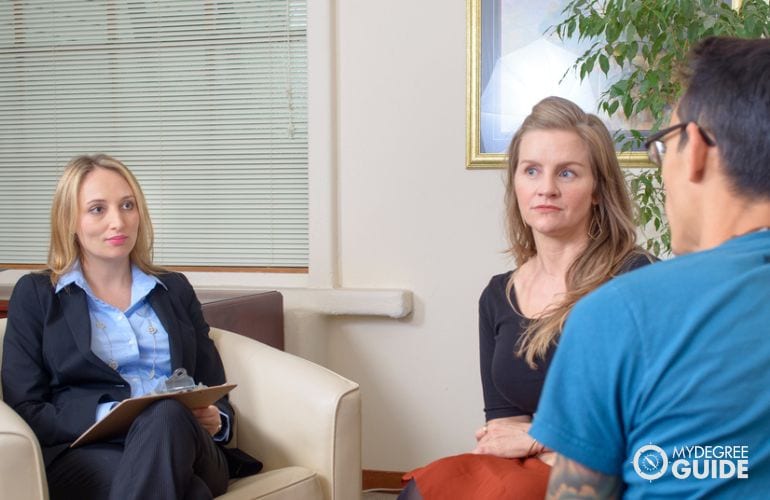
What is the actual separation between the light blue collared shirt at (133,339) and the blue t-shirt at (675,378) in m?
1.76

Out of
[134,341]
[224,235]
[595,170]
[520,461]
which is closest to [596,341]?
[520,461]

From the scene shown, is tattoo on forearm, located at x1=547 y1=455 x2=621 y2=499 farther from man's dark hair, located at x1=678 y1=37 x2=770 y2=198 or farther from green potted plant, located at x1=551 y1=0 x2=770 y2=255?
green potted plant, located at x1=551 y1=0 x2=770 y2=255

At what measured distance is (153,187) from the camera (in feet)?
13.3

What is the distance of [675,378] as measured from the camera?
0.86m

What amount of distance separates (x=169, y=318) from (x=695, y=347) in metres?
1.96

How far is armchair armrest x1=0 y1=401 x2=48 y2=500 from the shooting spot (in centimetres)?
190

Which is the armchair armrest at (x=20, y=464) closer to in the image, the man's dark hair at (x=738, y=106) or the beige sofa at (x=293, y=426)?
the beige sofa at (x=293, y=426)

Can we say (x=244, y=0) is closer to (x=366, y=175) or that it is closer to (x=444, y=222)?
(x=366, y=175)

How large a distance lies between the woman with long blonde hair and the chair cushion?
539 mm

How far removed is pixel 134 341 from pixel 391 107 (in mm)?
1566

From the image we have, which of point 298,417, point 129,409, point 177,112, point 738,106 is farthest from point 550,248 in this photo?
point 177,112

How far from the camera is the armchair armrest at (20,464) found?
6.23 feet

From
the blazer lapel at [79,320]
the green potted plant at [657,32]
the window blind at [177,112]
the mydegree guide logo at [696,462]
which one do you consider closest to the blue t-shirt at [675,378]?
the mydegree guide logo at [696,462]

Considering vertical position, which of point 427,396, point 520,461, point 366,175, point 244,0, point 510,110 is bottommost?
point 427,396
